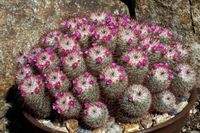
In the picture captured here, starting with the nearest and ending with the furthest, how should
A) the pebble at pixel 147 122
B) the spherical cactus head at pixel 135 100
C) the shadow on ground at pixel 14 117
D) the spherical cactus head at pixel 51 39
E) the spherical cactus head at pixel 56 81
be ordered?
the spherical cactus head at pixel 135 100 → the spherical cactus head at pixel 56 81 → the pebble at pixel 147 122 → the spherical cactus head at pixel 51 39 → the shadow on ground at pixel 14 117

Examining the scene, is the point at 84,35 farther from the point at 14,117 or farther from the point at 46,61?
the point at 14,117

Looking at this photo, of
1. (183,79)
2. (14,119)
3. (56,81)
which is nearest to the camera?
(56,81)

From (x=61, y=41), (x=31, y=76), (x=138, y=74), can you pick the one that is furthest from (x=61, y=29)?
(x=138, y=74)

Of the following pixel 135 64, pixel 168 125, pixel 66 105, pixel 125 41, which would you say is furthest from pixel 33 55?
pixel 168 125

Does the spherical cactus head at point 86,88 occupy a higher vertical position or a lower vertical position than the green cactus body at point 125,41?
lower

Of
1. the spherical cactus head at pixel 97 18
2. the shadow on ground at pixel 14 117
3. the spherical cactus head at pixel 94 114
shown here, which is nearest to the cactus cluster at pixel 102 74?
the spherical cactus head at pixel 94 114

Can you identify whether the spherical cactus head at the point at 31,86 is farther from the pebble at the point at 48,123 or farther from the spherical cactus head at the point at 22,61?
the spherical cactus head at the point at 22,61
